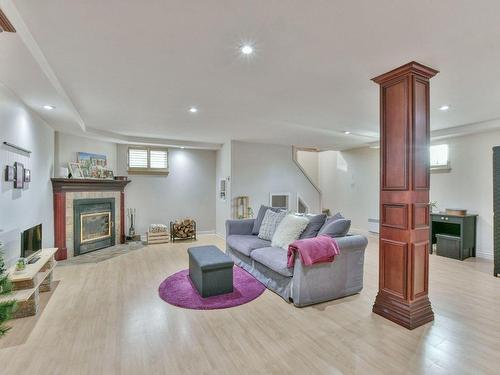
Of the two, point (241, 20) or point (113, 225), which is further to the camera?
point (113, 225)

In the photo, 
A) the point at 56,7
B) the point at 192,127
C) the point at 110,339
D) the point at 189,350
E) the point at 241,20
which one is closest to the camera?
the point at 56,7

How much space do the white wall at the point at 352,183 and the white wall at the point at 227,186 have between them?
353cm

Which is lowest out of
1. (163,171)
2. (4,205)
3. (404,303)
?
(404,303)

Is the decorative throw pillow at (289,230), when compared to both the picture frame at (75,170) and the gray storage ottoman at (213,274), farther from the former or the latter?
the picture frame at (75,170)

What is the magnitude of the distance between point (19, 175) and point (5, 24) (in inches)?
84.2

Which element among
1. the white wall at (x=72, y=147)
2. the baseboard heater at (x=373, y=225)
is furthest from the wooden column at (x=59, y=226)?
the baseboard heater at (x=373, y=225)

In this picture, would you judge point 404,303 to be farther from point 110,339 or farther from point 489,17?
point 110,339

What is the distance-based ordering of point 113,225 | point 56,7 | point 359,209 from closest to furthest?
point 56,7 → point 113,225 → point 359,209

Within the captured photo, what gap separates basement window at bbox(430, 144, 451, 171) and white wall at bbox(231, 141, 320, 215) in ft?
9.73

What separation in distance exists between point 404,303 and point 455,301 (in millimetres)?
1066

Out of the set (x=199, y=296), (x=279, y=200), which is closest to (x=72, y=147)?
(x=199, y=296)

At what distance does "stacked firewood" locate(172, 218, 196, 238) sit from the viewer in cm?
649

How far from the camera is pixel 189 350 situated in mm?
2199

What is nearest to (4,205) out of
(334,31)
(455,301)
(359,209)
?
(334,31)
